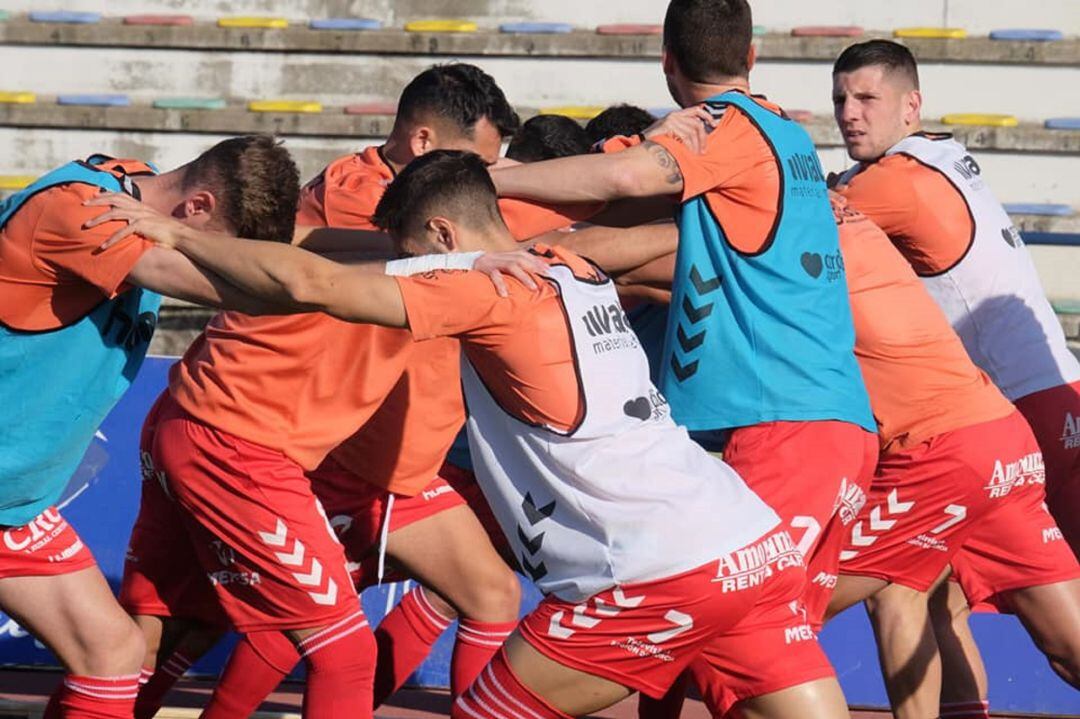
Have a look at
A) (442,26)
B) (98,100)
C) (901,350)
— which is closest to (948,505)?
(901,350)

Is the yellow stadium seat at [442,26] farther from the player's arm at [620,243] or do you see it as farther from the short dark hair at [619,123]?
the player's arm at [620,243]

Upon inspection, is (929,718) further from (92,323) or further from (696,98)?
(92,323)

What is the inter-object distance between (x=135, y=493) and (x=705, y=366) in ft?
10.7

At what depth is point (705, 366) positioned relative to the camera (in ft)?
14.8

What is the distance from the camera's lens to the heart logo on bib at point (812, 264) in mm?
4543

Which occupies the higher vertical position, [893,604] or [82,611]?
[82,611]

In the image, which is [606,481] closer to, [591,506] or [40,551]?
[591,506]

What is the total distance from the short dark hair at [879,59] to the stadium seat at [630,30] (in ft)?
18.1

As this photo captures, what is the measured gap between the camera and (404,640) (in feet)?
18.6

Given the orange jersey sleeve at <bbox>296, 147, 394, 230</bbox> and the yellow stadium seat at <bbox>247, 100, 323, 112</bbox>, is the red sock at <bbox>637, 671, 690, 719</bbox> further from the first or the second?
the yellow stadium seat at <bbox>247, 100, 323, 112</bbox>

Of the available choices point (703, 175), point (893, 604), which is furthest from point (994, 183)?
point (703, 175)

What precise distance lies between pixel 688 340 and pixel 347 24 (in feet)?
24.8

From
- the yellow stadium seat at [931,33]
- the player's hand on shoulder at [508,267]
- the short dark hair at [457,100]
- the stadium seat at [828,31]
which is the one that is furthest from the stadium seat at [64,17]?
the player's hand on shoulder at [508,267]

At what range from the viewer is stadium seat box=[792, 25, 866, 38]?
10891 millimetres
